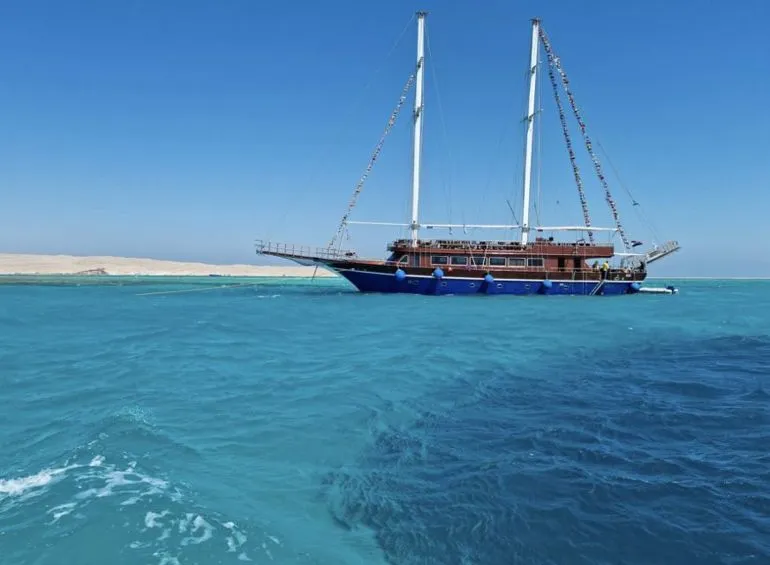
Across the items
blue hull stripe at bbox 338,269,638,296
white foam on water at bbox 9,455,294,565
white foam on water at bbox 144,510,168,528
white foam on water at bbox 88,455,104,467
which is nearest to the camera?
white foam on water at bbox 9,455,294,565

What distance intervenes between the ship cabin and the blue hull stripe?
1.31m

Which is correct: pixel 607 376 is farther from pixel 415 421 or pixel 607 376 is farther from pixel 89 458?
pixel 89 458

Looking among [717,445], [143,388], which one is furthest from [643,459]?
[143,388]

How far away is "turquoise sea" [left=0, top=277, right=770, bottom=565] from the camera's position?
5375mm

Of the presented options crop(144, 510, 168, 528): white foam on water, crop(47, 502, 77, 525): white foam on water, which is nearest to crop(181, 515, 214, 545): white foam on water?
crop(144, 510, 168, 528): white foam on water

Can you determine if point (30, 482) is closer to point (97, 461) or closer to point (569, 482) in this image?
point (97, 461)

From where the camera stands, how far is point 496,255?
51.4 metres

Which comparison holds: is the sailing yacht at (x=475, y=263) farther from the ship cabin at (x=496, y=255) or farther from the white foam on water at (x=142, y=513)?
the white foam on water at (x=142, y=513)

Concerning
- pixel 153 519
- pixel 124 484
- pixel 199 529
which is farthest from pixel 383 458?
pixel 124 484

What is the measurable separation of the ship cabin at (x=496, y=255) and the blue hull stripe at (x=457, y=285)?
4.30ft

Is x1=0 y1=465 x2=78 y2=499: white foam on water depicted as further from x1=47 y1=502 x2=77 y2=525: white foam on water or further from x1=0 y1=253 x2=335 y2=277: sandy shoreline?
x1=0 y1=253 x2=335 y2=277: sandy shoreline

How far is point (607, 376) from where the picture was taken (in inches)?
551

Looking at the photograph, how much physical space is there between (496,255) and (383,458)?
45327 mm

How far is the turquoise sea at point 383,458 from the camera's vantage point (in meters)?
5.38
